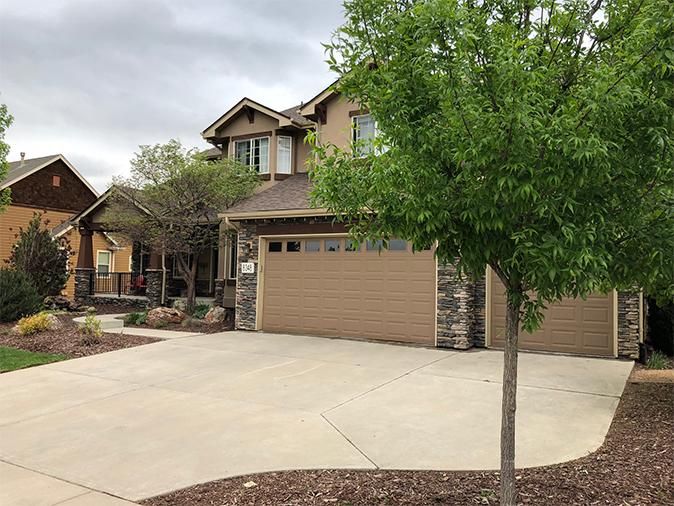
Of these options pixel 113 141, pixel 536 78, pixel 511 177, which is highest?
pixel 113 141

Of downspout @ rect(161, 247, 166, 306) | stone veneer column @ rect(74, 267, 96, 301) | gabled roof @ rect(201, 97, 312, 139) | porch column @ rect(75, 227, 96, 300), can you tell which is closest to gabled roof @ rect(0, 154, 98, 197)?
porch column @ rect(75, 227, 96, 300)

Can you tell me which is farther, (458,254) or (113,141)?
(113,141)

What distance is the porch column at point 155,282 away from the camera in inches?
653

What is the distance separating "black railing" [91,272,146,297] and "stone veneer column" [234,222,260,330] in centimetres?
948

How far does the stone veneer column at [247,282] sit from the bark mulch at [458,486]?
921 cm

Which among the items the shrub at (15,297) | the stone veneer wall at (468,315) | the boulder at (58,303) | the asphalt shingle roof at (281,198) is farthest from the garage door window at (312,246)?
the boulder at (58,303)

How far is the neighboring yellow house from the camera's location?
23.4 m

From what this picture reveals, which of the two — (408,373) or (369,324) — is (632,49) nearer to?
(408,373)

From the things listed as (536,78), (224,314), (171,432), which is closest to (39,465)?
(171,432)

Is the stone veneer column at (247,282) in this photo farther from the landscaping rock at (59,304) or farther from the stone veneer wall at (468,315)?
the landscaping rock at (59,304)

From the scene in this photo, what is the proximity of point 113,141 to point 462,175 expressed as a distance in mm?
25993

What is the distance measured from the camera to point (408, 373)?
324 inches

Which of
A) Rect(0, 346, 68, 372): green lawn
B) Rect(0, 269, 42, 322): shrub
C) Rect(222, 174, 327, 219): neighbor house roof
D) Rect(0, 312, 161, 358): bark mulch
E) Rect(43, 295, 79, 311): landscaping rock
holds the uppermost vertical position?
Rect(222, 174, 327, 219): neighbor house roof

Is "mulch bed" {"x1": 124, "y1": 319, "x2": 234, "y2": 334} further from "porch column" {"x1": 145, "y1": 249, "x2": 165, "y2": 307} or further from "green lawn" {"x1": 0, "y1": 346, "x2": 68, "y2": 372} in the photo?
"green lawn" {"x1": 0, "y1": 346, "x2": 68, "y2": 372}
